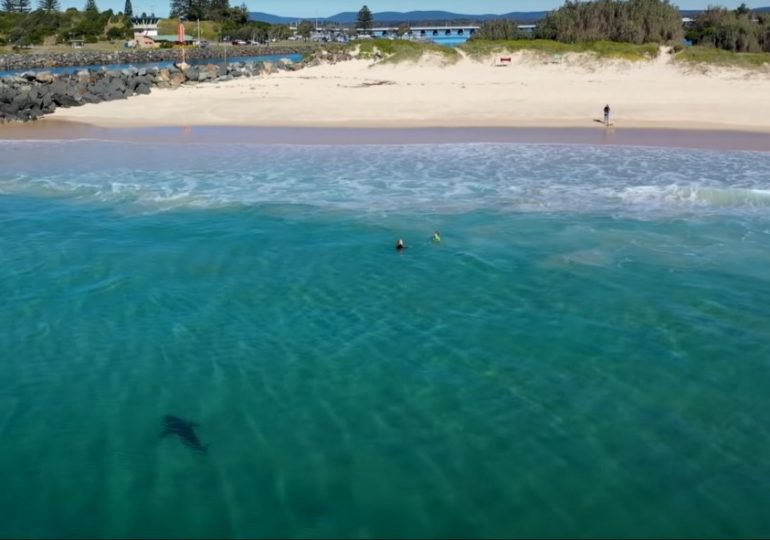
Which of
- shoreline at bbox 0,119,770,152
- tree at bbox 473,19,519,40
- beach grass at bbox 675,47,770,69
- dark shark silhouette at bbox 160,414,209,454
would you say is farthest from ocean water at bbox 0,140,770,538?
tree at bbox 473,19,519,40

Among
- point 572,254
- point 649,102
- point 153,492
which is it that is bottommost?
point 153,492

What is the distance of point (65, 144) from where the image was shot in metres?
22.9

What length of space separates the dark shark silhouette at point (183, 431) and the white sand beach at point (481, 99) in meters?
20.4

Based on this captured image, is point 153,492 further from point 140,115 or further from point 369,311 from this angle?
point 140,115

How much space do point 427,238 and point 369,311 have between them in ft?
11.0

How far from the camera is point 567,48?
42.7 metres

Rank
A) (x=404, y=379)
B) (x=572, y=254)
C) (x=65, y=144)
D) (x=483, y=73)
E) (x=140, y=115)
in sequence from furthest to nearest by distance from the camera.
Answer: (x=483, y=73), (x=140, y=115), (x=65, y=144), (x=572, y=254), (x=404, y=379)

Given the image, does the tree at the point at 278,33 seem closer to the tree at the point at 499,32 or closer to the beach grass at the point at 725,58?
the tree at the point at 499,32

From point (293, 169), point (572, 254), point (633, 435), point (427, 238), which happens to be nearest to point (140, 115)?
point (293, 169)

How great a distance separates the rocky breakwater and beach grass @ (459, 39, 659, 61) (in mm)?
13488

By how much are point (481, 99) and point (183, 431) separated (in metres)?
27.3

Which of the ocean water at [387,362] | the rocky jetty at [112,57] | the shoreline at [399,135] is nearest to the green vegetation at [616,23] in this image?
the shoreline at [399,135]

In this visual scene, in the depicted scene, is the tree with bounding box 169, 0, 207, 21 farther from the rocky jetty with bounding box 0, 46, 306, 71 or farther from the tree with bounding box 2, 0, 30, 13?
the rocky jetty with bounding box 0, 46, 306, 71

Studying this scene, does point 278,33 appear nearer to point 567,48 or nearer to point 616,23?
point 616,23
